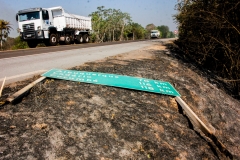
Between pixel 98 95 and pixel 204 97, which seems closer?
pixel 98 95

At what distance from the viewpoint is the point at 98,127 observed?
8.00 ft

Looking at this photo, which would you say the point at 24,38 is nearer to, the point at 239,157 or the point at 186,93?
the point at 186,93

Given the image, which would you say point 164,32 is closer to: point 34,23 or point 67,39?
point 67,39

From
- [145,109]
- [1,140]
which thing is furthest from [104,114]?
[1,140]

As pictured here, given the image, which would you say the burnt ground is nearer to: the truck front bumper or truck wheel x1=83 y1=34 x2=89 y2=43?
the truck front bumper

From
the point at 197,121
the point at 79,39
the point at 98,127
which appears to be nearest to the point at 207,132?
the point at 197,121

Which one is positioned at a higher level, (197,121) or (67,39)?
(67,39)

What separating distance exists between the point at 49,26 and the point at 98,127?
14.9 meters

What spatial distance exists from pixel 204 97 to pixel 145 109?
2.39m

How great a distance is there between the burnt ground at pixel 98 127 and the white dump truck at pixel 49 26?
12.5 meters

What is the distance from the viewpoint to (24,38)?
1496 centimetres

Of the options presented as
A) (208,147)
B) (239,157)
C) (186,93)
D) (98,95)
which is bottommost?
(239,157)

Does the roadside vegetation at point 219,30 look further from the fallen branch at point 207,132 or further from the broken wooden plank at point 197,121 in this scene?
the fallen branch at point 207,132

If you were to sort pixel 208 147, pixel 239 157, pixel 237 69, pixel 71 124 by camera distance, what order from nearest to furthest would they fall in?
pixel 71 124 < pixel 208 147 < pixel 239 157 < pixel 237 69
